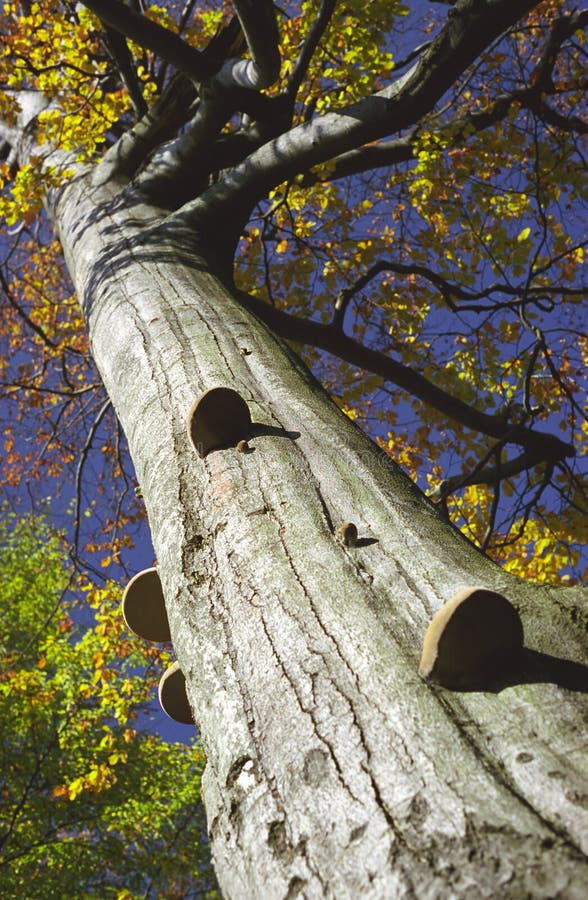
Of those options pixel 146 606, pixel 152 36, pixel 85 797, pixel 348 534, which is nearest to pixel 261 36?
pixel 152 36

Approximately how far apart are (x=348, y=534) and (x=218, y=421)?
515 mm

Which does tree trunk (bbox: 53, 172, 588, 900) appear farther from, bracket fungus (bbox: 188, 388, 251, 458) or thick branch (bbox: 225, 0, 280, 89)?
thick branch (bbox: 225, 0, 280, 89)

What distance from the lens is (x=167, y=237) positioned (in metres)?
3.31

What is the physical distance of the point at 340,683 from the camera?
3.44ft

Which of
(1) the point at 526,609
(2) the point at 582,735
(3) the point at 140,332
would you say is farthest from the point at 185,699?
(3) the point at 140,332

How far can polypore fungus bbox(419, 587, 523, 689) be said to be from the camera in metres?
0.94

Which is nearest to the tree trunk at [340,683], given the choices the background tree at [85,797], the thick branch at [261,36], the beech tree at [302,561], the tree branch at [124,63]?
the beech tree at [302,561]

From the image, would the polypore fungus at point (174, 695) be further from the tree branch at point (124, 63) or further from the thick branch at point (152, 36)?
the tree branch at point (124, 63)

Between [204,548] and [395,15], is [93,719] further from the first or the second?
[204,548]

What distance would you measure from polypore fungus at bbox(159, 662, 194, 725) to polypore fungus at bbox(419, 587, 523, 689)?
805mm

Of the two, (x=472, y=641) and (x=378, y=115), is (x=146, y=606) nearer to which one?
(x=472, y=641)

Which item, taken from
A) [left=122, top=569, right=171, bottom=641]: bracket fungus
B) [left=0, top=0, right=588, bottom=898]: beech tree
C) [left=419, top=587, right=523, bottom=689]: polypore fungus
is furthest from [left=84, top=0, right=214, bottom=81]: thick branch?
[left=419, top=587, right=523, bottom=689]: polypore fungus

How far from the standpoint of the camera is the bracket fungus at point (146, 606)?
6.06 ft

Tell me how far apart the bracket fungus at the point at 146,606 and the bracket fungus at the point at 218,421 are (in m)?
0.38
